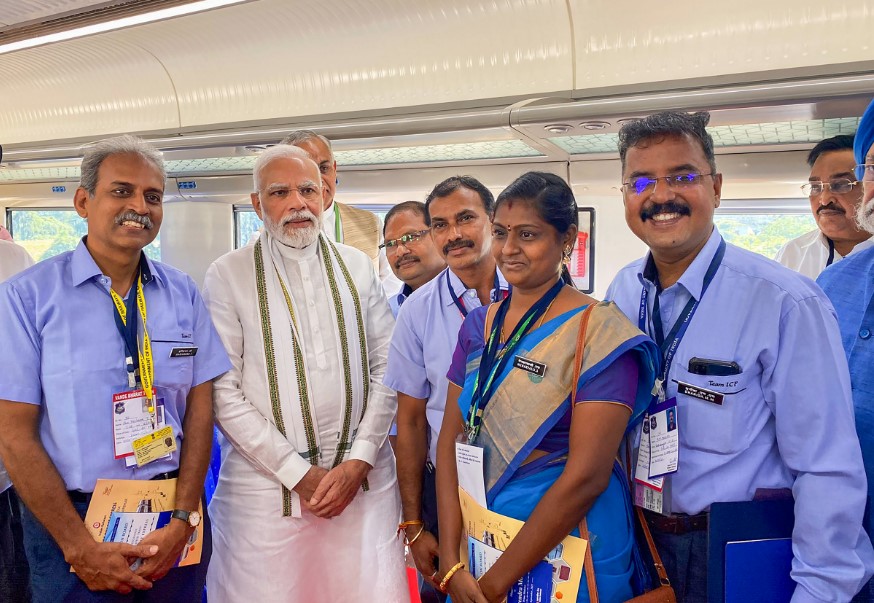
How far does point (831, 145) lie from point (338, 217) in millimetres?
2650

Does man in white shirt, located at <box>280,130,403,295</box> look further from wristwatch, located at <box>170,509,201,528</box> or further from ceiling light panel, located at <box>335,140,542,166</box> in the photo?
wristwatch, located at <box>170,509,201,528</box>

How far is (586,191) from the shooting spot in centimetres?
418

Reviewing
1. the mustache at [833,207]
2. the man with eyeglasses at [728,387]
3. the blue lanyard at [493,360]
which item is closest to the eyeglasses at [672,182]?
the man with eyeglasses at [728,387]

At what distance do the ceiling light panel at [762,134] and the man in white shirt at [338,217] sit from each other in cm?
122

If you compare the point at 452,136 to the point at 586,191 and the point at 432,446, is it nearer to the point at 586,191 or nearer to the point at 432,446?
the point at 586,191

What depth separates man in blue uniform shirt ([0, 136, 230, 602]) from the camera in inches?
83.1

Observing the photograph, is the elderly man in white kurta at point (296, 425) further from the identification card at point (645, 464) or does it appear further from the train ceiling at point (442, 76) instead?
the train ceiling at point (442, 76)

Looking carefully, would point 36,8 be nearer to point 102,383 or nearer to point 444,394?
point 102,383

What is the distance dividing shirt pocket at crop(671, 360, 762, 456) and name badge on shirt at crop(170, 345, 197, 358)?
5.49 feet

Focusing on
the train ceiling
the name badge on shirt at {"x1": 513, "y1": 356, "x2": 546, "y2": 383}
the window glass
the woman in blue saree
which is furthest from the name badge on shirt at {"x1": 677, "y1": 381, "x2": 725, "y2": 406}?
the window glass

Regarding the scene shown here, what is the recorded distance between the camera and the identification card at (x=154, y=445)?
2219 millimetres

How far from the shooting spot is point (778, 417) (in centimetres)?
177

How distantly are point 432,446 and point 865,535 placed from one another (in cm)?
145

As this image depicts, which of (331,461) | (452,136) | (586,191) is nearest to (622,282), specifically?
(331,461)
